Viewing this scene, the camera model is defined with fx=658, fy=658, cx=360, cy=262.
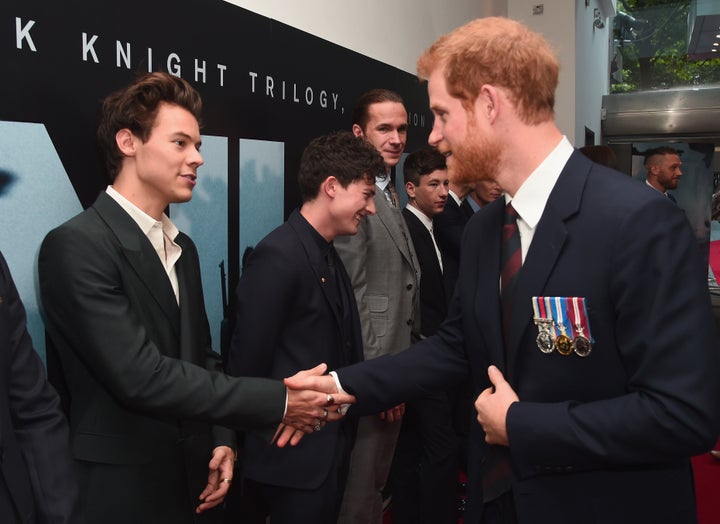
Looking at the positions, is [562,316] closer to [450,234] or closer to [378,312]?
[378,312]

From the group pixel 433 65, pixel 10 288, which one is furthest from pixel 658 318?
pixel 10 288

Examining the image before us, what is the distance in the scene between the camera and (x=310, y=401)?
201cm

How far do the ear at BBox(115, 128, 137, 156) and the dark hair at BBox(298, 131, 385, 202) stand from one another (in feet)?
2.68

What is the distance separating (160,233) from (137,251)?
0.50 feet

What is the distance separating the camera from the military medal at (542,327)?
4.59 ft

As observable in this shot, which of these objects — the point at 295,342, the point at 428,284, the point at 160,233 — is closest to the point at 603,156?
the point at 428,284

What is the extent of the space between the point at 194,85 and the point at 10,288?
1.14 meters

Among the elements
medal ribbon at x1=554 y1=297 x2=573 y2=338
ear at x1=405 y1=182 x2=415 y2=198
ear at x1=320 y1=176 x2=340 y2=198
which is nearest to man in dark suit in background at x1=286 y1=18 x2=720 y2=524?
medal ribbon at x1=554 y1=297 x2=573 y2=338

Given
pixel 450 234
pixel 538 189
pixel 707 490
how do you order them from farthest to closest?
pixel 707 490 < pixel 450 234 < pixel 538 189

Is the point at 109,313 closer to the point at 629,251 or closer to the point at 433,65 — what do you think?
the point at 433,65

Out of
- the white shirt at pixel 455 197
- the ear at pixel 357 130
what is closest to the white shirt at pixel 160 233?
the ear at pixel 357 130

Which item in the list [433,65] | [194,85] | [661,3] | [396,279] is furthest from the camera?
[661,3]

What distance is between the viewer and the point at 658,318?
126 centimetres

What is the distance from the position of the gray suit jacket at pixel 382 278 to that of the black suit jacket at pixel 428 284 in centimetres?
41
